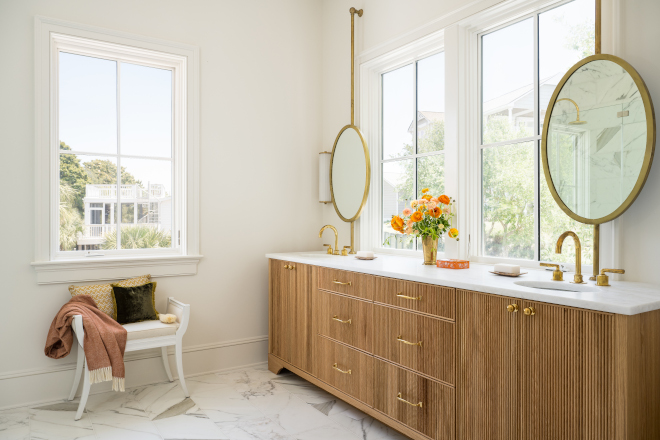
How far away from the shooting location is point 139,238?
3068 mm

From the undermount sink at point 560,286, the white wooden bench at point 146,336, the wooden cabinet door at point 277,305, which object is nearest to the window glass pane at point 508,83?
the undermount sink at point 560,286

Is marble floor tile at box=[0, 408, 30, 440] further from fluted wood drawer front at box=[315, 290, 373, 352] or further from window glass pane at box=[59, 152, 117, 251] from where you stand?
fluted wood drawer front at box=[315, 290, 373, 352]

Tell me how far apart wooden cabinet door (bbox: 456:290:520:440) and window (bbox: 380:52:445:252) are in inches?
39.4

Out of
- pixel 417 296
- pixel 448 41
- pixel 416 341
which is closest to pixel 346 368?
pixel 416 341

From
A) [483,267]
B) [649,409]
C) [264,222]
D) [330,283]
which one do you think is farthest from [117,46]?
[649,409]

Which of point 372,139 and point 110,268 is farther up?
point 372,139

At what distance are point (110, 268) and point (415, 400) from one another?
6.86 feet

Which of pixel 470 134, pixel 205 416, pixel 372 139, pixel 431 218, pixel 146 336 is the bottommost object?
pixel 205 416

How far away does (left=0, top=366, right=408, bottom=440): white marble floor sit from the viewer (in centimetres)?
226

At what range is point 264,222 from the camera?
137 inches

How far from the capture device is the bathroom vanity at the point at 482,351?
4.50 ft

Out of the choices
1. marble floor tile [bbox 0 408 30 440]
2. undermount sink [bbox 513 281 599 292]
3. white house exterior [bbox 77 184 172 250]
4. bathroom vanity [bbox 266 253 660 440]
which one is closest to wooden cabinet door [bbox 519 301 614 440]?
bathroom vanity [bbox 266 253 660 440]

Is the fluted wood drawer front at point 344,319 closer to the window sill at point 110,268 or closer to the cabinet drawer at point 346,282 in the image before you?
the cabinet drawer at point 346,282

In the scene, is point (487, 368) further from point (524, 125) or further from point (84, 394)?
point (84, 394)
